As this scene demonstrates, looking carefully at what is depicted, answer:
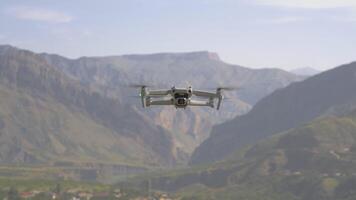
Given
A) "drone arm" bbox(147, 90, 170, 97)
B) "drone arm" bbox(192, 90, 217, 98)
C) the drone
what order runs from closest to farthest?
the drone → "drone arm" bbox(147, 90, 170, 97) → "drone arm" bbox(192, 90, 217, 98)

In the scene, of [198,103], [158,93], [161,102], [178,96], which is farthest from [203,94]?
[161,102]

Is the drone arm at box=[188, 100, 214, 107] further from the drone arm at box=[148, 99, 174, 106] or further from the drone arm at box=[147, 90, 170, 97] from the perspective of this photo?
the drone arm at box=[147, 90, 170, 97]

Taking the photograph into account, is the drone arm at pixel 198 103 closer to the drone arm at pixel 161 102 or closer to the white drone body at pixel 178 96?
the white drone body at pixel 178 96

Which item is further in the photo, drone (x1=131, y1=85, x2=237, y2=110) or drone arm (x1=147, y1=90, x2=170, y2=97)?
drone arm (x1=147, y1=90, x2=170, y2=97)

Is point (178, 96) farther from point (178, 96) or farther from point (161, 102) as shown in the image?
point (161, 102)

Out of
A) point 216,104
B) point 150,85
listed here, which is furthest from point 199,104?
point 150,85

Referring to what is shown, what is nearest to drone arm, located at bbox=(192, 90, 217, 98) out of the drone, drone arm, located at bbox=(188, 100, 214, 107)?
the drone

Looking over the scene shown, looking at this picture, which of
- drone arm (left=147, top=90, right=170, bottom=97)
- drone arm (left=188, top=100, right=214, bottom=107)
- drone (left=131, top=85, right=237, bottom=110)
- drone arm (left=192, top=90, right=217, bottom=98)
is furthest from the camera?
drone arm (left=188, top=100, right=214, bottom=107)

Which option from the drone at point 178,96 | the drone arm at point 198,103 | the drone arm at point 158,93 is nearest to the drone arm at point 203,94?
the drone at point 178,96
